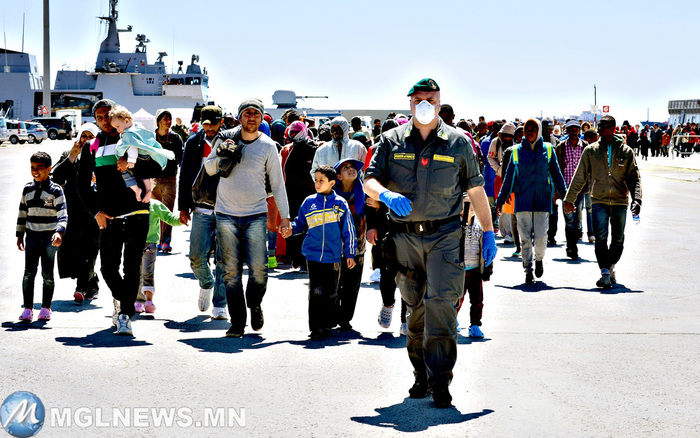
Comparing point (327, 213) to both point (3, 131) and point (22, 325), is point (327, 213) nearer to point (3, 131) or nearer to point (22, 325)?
point (22, 325)

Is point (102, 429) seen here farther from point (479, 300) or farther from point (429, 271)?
point (479, 300)

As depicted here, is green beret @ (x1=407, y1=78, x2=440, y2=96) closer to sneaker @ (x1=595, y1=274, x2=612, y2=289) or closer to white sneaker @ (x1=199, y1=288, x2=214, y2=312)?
white sneaker @ (x1=199, y1=288, x2=214, y2=312)

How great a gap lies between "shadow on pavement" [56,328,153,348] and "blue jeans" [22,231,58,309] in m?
0.84

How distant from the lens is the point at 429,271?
585 centimetres

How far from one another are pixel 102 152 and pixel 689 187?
25.2 meters

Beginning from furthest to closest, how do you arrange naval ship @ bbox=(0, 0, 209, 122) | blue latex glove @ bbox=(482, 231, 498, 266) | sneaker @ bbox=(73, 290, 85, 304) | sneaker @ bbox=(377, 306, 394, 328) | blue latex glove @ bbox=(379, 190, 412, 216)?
naval ship @ bbox=(0, 0, 209, 122)
sneaker @ bbox=(73, 290, 85, 304)
sneaker @ bbox=(377, 306, 394, 328)
blue latex glove @ bbox=(482, 231, 498, 266)
blue latex glove @ bbox=(379, 190, 412, 216)

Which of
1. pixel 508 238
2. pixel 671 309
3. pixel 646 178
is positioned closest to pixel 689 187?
pixel 646 178

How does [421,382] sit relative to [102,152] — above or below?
below

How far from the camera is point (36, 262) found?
830 centimetres

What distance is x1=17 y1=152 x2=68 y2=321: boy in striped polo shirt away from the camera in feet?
27.0

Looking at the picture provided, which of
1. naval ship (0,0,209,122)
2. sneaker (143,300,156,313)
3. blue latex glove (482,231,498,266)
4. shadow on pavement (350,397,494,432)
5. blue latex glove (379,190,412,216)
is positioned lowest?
shadow on pavement (350,397,494,432)

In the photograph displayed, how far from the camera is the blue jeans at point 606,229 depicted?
10.8 metres

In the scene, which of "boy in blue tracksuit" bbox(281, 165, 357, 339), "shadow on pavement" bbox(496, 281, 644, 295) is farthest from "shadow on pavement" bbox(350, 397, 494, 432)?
"shadow on pavement" bbox(496, 281, 644, 295)

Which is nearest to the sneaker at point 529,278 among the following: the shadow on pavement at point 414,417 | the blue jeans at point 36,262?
the shadow on pavement at point 414,417
